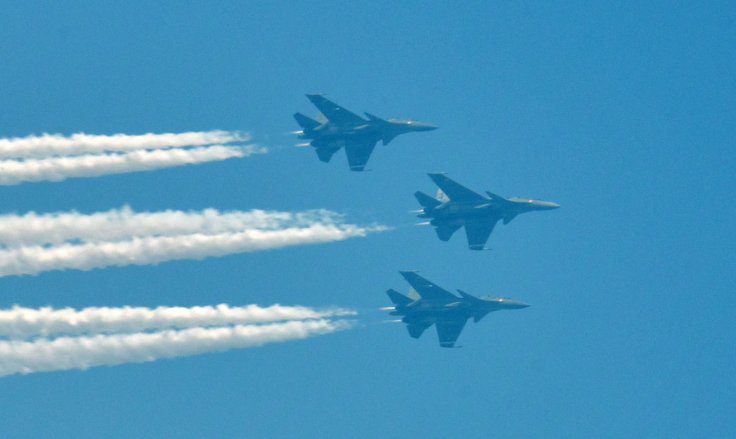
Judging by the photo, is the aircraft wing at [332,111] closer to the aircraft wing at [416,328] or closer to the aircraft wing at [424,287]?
the aircraft wing at [424,287]

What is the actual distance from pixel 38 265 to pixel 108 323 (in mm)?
4834

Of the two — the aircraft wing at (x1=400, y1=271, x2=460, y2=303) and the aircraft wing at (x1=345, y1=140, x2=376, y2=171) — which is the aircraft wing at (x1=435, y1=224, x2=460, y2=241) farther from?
Answer: the aircraft wing at (x1=345, y1=140, x2=376, y2=171)

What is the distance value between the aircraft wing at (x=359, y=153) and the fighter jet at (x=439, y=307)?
7761mm

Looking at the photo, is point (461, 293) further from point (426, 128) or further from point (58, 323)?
point (58, 323)

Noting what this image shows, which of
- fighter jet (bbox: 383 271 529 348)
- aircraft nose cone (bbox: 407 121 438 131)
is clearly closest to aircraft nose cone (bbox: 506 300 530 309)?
fighter jet (bbox: 383 271 529 348)

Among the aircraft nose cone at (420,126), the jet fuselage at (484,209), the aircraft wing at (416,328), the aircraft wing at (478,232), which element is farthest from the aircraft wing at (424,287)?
the aircraft nose cone at (420,126)

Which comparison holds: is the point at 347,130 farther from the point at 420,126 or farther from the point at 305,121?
the point at 420,126

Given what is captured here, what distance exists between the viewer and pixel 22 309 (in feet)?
250

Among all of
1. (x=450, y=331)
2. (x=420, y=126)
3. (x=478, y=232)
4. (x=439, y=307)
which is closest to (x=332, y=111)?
(x=420, y=126)

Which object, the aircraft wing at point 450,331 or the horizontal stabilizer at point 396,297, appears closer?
the horizontal stabilizer at point 396,297

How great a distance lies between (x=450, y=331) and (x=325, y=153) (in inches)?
557

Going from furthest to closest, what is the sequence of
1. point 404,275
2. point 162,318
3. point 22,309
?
point 404,275
point 162,318
point 22,309

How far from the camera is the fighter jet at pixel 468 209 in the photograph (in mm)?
96812

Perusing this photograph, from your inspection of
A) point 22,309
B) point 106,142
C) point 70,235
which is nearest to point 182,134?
point 106,142
